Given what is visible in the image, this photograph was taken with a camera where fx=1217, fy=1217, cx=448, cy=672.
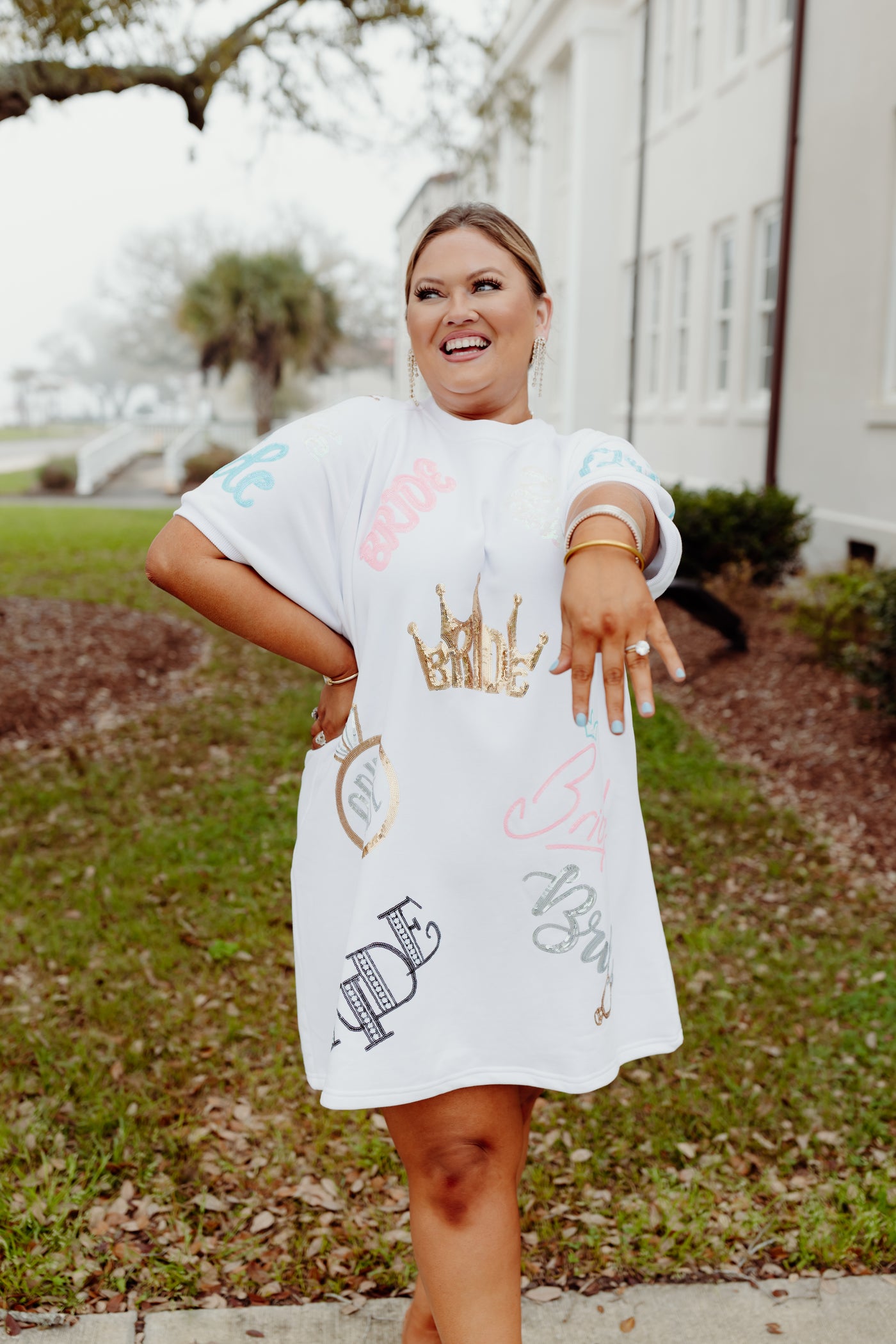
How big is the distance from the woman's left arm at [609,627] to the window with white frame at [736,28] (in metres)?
14.3

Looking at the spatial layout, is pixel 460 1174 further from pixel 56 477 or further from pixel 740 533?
pixel 56 477

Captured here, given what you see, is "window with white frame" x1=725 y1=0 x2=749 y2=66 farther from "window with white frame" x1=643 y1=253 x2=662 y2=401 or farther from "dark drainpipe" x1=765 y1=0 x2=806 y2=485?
"window with white frame" x1=643 y1=253 x2=662 y2=401

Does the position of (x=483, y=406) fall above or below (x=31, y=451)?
above

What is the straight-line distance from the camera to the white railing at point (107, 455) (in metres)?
31.4

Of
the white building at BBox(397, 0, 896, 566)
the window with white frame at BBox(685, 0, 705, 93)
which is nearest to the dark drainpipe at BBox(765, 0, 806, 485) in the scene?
the white building at BBox(397, 0, 896, 566)

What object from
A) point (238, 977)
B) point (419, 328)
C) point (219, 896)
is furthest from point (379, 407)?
point (219, 896)

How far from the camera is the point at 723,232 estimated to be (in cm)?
1447

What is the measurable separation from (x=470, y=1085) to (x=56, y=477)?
2981cm

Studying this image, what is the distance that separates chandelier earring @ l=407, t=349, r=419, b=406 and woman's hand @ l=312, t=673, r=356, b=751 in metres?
0.48

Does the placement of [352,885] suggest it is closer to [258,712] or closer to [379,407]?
[379,407]

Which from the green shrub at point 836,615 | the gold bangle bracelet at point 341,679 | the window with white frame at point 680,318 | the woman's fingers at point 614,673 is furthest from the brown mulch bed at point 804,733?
the window with white frame at point 680,318

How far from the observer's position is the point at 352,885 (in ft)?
6.11

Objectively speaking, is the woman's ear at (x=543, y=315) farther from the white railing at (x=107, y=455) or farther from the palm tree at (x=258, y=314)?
the palm tree at (x=258, y=314)

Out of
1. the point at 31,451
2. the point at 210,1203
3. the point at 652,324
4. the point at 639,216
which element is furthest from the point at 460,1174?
the point at 31,451
